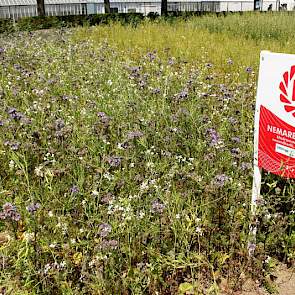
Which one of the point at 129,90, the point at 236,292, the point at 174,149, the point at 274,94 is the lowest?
the point at 236,292

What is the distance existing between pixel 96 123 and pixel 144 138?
53cm

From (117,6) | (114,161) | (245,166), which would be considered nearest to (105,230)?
(114,161)

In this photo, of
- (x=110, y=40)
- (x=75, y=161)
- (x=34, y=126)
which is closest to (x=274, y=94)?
(x=75, y=161)

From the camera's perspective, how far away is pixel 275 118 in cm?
237

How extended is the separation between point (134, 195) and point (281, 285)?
1.09 meters

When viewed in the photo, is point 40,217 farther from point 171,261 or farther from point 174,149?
point 174,149

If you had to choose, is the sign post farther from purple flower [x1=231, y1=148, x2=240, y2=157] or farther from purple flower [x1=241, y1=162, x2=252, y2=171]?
purple flower [x1=231, y1=148, x2=240, y2=157]

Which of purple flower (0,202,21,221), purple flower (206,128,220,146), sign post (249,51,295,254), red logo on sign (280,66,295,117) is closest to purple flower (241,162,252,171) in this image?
sign post (249,51,295,254)

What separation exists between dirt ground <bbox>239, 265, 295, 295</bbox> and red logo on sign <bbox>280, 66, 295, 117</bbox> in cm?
107

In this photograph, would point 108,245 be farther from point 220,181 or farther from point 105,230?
point 220,181

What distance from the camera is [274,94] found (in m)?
2.37

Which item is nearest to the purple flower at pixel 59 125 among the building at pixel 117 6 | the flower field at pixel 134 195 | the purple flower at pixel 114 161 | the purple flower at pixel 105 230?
the flower field at pixel 134 195

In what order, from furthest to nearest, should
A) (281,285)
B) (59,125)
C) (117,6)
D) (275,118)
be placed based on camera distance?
(117,6) < (59,125) < (281,285) < (275,118)

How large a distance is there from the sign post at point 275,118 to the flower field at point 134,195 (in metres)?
0.20
